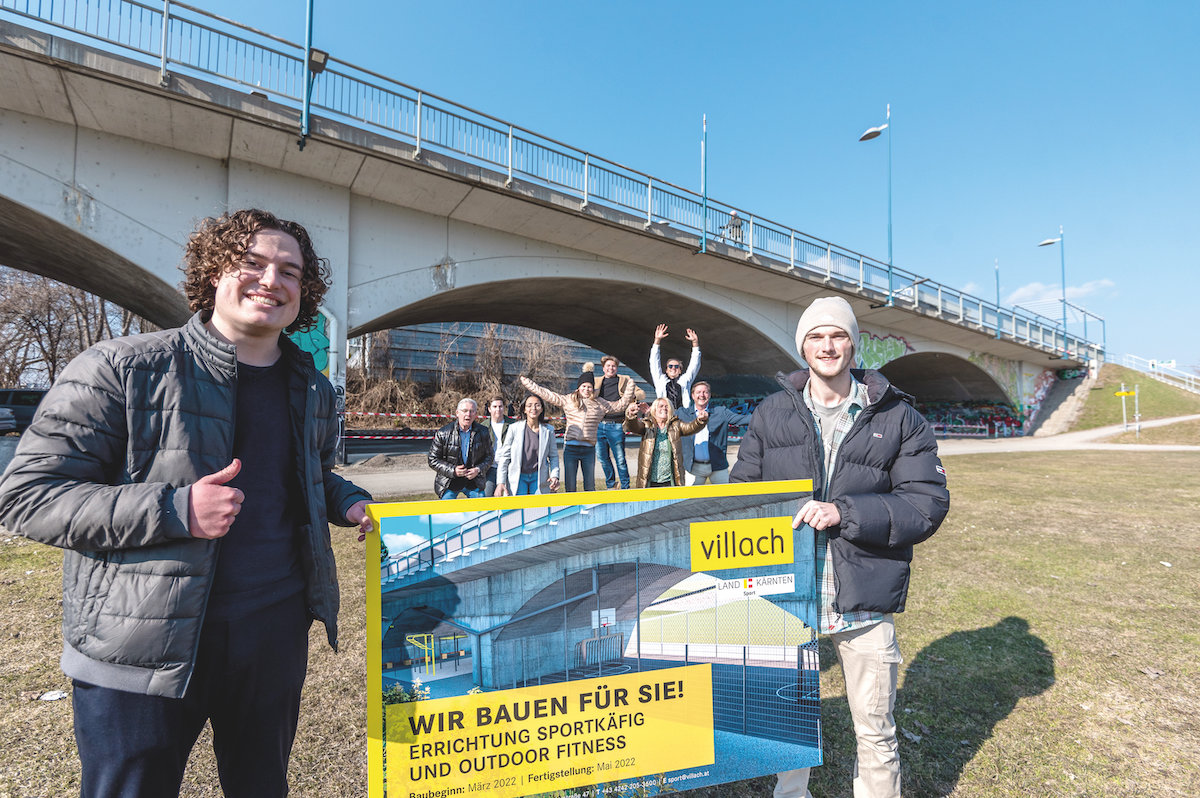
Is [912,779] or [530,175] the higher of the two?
[530,175]

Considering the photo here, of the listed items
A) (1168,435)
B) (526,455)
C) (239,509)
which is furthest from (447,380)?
(1168,435)

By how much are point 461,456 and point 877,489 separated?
5000mm

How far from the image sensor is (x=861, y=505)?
77.0 inches

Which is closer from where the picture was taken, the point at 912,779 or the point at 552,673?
the point at 552,673

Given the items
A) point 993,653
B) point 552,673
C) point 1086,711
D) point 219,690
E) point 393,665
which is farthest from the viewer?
point 993,653

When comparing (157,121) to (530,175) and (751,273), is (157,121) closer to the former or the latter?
(530,175)

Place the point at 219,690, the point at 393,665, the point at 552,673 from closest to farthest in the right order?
the point at 219,690 → the point at 393,665 → the point at 552,673

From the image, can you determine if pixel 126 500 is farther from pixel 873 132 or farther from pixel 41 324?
pixel 41 324

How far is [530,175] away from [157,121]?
24.6 feet

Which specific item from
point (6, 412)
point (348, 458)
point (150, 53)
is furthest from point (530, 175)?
point (6, 412)

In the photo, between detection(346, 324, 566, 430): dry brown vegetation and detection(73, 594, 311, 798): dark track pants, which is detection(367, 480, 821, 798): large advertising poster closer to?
detection(73, 594, 311, 798): dark track pants

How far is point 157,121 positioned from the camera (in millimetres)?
9680

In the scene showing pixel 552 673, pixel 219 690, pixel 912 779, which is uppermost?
pixel 219 690

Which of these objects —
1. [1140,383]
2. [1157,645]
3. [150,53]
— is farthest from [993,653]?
[1140,383]
